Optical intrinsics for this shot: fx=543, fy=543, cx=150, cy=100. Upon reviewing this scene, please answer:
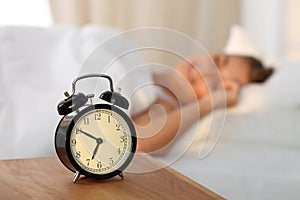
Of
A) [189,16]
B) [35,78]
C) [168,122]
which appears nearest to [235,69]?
[35,78]

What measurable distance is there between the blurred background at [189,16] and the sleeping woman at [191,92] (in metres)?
0.64

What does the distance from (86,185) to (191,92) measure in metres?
0.41

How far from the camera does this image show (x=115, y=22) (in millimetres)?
3264

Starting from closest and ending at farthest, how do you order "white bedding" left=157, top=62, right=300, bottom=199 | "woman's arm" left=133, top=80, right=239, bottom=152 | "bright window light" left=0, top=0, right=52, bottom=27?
"woman's arm" left=133, top=80, right=239, bottom=152 < "white bedding" left=157, top=62, right=300, bottom=199 < "bright window light" left=0, top=0, right=52, bottom=27

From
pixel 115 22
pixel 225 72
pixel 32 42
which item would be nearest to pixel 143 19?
pixel 115 22

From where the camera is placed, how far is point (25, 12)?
114 inches

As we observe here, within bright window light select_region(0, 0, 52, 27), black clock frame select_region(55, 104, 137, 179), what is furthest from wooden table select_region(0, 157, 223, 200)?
bright window light select_region(0, 0, 52, 27)

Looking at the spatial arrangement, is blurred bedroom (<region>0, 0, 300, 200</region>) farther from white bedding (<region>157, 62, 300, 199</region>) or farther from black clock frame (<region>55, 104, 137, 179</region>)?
black clock frame (<region>55, 104, 137, 179</region>)

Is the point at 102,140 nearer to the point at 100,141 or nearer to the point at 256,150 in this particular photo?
the point at 100,141

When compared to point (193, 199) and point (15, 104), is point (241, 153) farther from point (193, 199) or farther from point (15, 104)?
point (193, 199)

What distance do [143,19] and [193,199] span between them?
263 centimetres

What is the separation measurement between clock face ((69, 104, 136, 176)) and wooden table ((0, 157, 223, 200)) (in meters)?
0.03

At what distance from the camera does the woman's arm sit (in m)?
1.01

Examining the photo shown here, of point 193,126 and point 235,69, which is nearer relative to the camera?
point 193,126
